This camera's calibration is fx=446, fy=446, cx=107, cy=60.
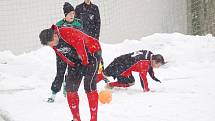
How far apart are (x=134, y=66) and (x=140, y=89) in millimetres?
446

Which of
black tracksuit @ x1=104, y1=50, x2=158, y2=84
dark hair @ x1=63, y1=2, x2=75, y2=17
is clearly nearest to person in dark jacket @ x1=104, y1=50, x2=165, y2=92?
black tracksuit @ x1=104, y1=50, x2=158, y2=84

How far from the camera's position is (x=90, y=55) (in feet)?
15.8

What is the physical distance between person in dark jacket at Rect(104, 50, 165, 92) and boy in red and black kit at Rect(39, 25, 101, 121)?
212cm

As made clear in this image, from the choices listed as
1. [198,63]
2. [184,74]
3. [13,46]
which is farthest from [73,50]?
[13,46]

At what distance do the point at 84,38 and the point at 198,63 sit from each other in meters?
5.49

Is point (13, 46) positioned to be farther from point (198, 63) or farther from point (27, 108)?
point (27, 108)

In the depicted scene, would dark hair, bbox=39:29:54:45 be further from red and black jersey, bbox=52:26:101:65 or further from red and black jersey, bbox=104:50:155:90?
red and black jersey, bbox=104:50:155:90

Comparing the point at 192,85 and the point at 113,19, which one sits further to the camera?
the point at 113,19

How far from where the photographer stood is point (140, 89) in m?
7.34

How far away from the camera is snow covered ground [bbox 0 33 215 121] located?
552 cm

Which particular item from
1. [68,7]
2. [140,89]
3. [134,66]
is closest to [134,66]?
A: [134,66]

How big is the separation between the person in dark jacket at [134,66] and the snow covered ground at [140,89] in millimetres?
143

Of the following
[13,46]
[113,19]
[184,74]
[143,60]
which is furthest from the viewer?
[113,19]

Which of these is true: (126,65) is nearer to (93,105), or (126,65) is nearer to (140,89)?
(140,89)
